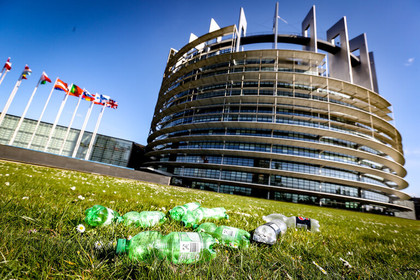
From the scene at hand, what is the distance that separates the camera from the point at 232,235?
6.00 ft

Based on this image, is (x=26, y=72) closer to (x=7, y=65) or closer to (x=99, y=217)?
(x=7, y=65)

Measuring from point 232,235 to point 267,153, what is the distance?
29.8 meters

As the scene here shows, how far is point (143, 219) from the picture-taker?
2.04m

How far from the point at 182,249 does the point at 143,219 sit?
96 cm

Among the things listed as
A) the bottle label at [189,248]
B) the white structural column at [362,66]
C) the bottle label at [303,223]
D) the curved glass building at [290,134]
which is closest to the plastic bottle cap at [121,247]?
the bottle label at [189,248]

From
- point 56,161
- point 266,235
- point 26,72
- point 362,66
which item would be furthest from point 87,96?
point 362,66

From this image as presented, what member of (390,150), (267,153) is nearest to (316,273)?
(267,153)

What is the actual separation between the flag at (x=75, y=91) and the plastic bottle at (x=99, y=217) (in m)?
35.2

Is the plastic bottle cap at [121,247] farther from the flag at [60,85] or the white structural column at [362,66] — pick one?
the white structural column at [362,66]

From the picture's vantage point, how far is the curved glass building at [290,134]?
3091 cm

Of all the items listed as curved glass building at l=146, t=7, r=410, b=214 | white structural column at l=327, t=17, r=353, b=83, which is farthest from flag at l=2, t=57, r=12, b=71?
white structural column at l=327, t=17, r=353, b=83

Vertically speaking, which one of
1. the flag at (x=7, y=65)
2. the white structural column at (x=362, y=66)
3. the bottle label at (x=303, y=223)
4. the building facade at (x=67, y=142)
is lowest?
the bottle label at (x=303, y=223)

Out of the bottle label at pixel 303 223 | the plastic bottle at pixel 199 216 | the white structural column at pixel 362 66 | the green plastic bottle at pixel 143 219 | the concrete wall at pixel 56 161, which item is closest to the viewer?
the green plastic bottle at pixel 143 219

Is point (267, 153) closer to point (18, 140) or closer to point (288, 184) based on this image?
point (288, 184)
